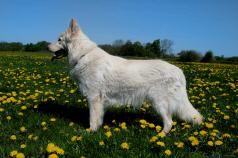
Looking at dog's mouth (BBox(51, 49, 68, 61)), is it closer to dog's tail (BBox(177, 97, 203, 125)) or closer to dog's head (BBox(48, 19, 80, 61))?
dog's head (BBox(48, 19, 80, 61))

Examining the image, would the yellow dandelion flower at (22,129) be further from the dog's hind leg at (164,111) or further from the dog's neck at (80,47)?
the dog's hind leg at (164,111)

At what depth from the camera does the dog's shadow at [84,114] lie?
23.4 ft

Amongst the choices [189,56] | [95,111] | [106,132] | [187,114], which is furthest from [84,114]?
[189,56]

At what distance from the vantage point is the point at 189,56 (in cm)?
5656

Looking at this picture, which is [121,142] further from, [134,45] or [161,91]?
[134,45]

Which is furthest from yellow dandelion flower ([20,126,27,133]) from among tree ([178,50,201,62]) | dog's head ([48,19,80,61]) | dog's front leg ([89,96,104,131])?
tree ([178,50,201,62])

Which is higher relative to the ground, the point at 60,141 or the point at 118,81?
the point at 118,81

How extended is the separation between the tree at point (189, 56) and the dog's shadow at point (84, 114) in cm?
4960

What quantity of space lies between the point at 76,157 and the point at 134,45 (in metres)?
46.8

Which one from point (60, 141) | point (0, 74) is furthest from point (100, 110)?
point (0, 74)

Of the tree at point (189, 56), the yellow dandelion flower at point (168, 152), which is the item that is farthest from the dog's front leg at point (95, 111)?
the tree at point (189, 56)

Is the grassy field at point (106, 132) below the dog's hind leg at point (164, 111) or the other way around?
below

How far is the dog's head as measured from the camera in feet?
22.0

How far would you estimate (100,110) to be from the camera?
6.59 meters
